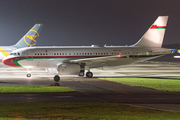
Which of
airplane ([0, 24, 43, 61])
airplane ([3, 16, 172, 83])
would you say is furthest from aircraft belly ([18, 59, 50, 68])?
airplane ([0, 24, 43, 61])

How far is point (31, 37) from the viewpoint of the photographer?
221ft

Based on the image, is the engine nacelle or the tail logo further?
the tail logo

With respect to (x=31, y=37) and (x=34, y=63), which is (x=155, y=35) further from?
(x=31, y=37)

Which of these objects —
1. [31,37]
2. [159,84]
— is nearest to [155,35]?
[159,84]

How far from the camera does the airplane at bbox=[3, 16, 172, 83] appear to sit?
4028cm

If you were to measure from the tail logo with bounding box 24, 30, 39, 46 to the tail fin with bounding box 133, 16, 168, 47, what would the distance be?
3089 centimetres

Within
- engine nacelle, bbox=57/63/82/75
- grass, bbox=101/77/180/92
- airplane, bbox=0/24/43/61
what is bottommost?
grass, bbox=101/77/180/92

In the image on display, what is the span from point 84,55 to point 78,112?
2643cm

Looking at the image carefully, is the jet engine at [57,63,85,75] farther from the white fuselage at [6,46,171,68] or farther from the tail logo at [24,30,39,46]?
the tail logo at [24,30,39,46]

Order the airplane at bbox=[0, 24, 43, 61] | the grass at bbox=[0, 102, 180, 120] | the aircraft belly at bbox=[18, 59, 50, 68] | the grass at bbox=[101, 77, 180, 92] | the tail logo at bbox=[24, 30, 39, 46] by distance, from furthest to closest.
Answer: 1. the tail logo at bbox=[24, 30, 39, 46]
2. the airplane at bbox=[0, 24, 43, 61]
3. the aircraft belly at bbox=[18, 59, 50, 68]
4. the grass at bbox=[101, 77, 180, 92]
5. the grass at bbox=[0, 102, 180, 120]

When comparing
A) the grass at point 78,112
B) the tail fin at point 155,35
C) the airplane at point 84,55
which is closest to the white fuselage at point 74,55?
the airplane at point 84,55

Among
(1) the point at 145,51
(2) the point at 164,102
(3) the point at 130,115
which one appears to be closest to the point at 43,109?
(3) the point at 130,115

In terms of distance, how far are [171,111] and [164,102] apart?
126 inches

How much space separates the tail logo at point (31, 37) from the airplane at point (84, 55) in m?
25.3
